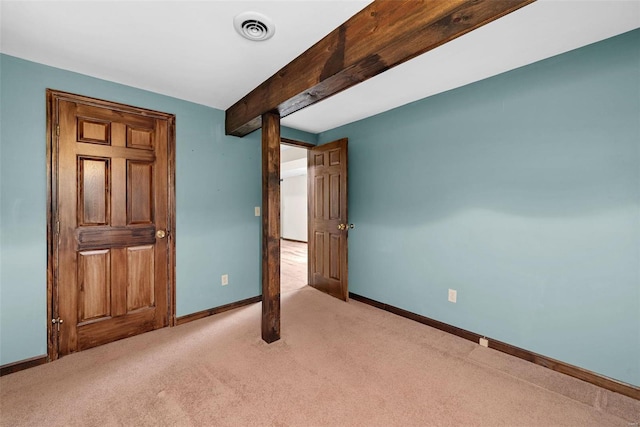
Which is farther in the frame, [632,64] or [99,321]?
[99,321]

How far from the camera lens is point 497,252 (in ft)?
7.53

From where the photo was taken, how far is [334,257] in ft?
11.8

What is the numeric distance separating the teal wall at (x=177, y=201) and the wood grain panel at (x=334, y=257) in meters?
0.99

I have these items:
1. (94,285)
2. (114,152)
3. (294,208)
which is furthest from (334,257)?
(294,208)

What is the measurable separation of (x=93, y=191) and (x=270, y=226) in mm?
1544

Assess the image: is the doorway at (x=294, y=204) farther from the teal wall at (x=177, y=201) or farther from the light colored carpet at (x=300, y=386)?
the light colored carpet at (x=300, y=386)

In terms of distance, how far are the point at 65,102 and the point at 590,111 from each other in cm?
400

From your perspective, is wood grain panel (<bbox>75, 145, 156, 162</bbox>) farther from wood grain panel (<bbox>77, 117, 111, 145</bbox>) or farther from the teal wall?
the teal wall

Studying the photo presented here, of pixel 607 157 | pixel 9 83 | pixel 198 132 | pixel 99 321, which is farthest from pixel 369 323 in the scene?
pixel 9 83

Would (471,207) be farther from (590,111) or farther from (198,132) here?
(198,132)

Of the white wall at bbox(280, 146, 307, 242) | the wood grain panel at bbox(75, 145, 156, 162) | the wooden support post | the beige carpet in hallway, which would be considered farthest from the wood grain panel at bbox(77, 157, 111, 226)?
the white wall at bbox(280, 146, 307, 242)

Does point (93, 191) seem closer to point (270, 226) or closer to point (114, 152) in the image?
point (114, 152)

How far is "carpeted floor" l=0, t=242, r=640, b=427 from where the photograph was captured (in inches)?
60.4

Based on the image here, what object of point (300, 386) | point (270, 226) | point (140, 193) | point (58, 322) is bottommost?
point (300, 386)
